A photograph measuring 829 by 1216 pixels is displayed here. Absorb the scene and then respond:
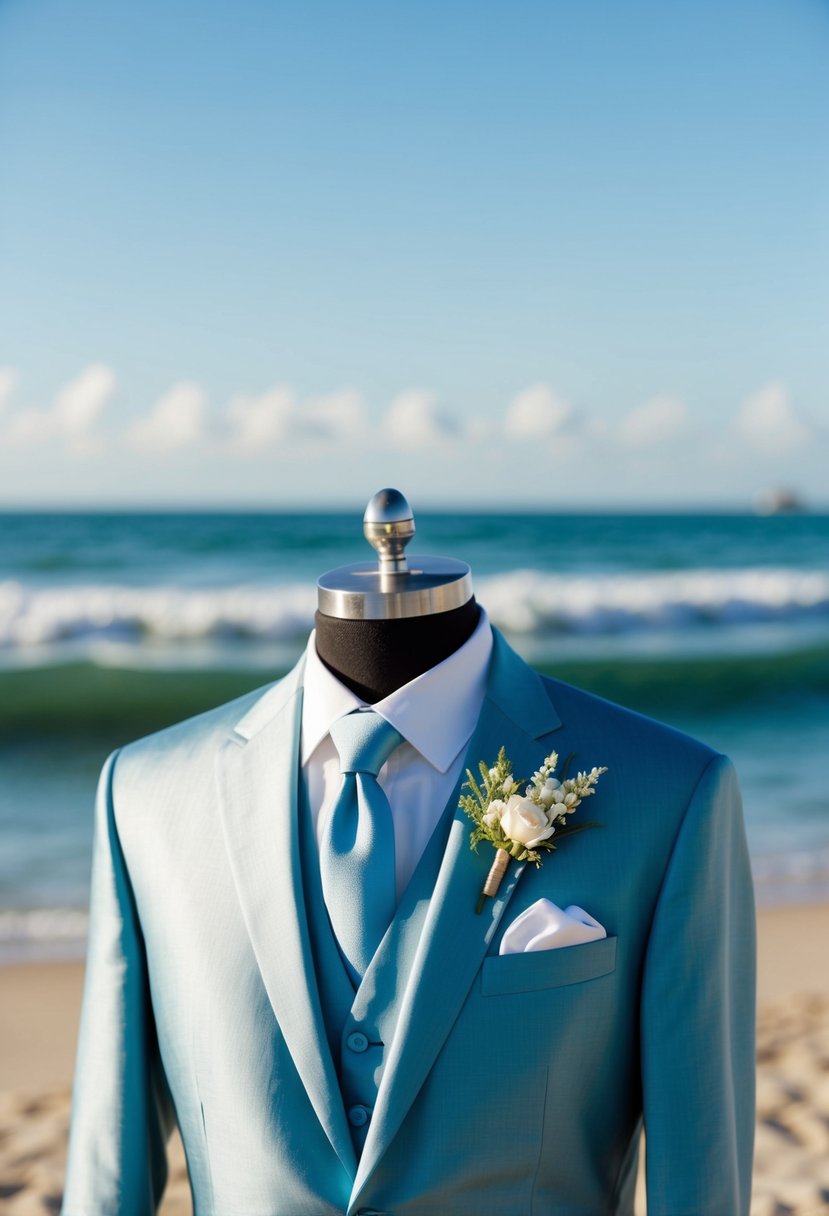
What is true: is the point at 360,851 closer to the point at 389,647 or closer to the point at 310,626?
the point at 389,647

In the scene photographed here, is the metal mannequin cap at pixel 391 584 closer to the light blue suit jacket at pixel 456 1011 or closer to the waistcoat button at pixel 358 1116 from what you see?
the light blue suit jacket at pixel 456 1011

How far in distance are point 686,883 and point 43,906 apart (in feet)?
12.7

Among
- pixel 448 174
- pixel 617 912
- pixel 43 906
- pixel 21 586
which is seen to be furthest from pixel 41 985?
pixel 448 174

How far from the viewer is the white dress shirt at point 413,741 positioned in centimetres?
119

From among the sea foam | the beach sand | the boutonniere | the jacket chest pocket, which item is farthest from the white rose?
the sea foam

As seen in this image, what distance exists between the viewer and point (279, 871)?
115 cm

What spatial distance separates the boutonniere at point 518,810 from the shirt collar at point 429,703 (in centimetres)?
7

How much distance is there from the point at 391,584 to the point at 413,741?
17 cm

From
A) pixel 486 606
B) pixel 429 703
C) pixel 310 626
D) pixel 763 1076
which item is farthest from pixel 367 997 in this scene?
pixel 486 606

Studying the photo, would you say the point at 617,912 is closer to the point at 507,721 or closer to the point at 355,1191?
the point at 507,721

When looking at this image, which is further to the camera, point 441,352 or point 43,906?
point 441,352

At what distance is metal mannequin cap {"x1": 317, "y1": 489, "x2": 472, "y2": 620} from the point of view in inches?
47.1

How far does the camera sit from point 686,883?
3.66 feet

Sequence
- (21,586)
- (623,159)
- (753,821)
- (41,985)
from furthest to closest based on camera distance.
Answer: (623,159), (21,586), (753,821), (41,985)
